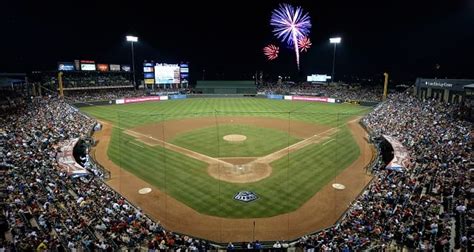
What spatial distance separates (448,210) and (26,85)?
218 feet

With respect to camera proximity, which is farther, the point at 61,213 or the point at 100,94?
the point at 100,94

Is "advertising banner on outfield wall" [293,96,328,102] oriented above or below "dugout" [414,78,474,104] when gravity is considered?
below

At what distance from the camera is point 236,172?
2309 cm

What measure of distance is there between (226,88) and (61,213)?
69.6 meters

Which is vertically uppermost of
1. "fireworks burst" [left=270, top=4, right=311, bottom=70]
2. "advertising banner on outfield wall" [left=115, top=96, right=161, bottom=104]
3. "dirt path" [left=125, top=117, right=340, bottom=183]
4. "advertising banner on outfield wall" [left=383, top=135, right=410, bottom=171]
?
"fireworks burst" [left=270, top=4, right=311, bottom=70]

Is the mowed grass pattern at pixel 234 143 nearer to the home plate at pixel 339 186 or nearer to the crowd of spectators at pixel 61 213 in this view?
the home plate at pixel 339 186

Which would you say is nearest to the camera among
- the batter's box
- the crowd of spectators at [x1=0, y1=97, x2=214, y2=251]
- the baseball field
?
the crowd of spectators at [x1=0, y1=97, x2=214, y2=251]

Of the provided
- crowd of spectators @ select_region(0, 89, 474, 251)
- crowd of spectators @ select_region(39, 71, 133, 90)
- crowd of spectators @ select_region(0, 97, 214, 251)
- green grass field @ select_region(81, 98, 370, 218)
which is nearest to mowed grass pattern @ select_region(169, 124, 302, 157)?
green grass field @ select_region(81, 98, 370, 218)

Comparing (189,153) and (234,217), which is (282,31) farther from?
(234,217)

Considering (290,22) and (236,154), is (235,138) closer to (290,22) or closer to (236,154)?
(236,154)

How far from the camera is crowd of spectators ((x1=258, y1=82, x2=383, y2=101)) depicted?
225ft

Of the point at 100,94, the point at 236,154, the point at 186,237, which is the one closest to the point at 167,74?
the point at 100,94

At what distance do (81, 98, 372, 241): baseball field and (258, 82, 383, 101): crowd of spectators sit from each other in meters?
31.1

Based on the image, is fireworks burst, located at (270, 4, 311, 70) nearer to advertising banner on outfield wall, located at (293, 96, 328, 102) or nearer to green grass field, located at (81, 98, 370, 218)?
advertising banner on outfield wall, located at (293, 96, 328, 102)
